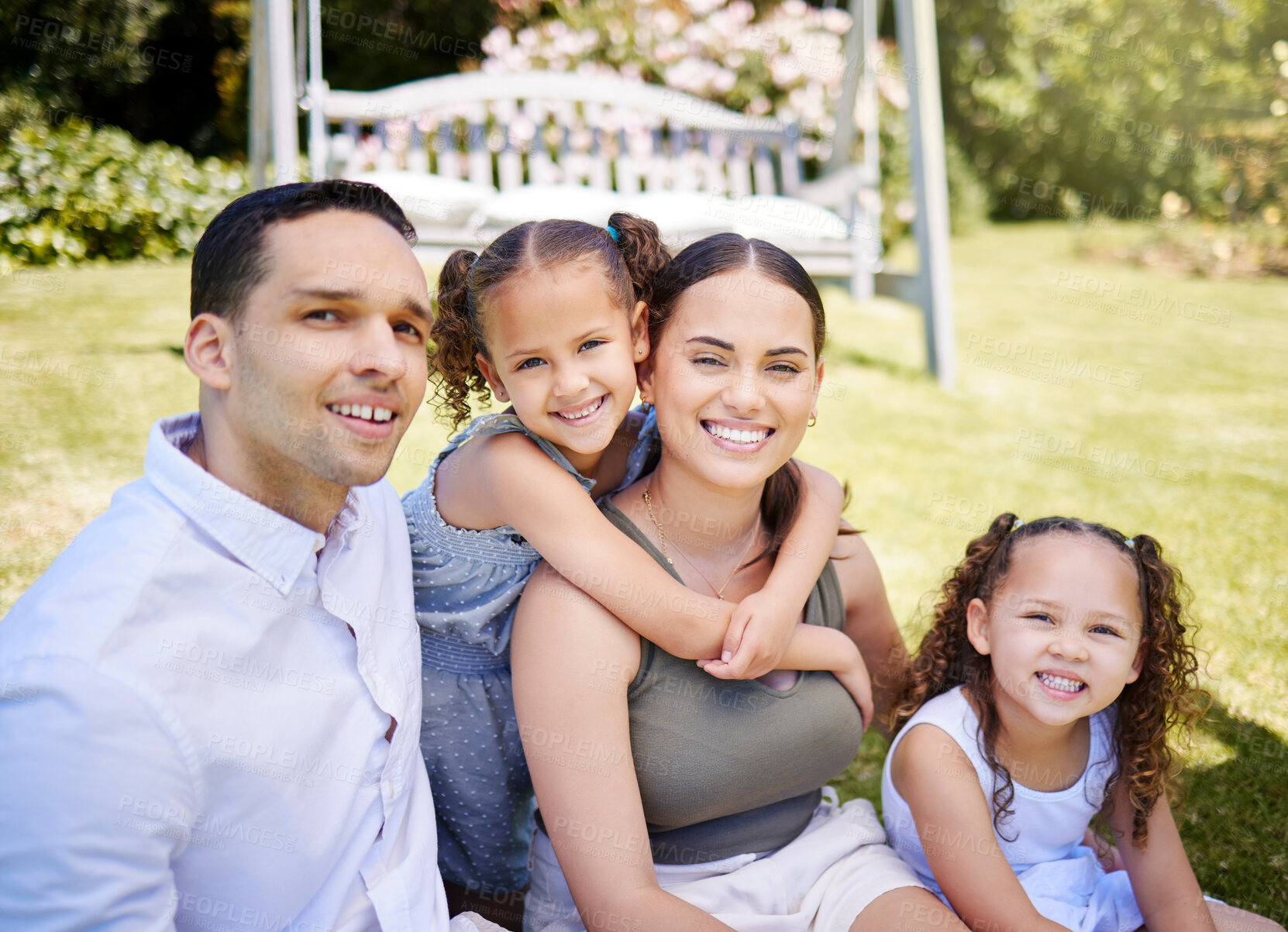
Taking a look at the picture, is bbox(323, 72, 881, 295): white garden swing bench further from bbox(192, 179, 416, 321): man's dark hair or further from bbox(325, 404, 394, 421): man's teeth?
bbox(325, 404, 394, 421): man's teeth


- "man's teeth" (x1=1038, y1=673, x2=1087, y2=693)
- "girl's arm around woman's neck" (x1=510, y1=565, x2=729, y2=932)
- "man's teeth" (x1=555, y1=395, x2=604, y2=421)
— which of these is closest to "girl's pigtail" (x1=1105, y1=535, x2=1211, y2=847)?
"man's teeth" (x1=1038, y1=673, x2=1087, y2=693)

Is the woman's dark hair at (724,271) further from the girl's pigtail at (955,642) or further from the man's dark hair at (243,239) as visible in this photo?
the man's dark hair at (243,239)

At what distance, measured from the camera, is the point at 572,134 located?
25.5ft

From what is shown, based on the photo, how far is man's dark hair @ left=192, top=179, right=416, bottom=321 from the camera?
5.22 ft

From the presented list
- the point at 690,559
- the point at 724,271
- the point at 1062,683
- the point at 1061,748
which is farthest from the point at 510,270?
the point at 1061,748

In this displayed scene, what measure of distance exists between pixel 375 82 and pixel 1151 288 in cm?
1154

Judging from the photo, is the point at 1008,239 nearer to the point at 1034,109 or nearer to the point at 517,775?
the point at 1034,109

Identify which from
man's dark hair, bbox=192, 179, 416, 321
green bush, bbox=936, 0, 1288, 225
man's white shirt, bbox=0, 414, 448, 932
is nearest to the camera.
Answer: man's white shirt, bbox=0, 414, 448, 932

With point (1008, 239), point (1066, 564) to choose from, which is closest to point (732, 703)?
point (1066, 564)

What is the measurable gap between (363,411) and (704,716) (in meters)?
0.95

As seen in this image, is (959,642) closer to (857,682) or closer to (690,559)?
(857,682)

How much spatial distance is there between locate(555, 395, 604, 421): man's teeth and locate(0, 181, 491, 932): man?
1.31 feet

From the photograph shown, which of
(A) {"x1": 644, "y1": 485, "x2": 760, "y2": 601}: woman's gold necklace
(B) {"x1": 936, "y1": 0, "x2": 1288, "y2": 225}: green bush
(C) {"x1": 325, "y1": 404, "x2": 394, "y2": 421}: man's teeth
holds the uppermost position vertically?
(B) {"x1": 936, "y1": 0, "x2": 1288, "y2": 225}: green bush

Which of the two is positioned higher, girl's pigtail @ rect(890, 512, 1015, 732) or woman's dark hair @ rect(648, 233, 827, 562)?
woman's dark hair @ rect(648, 233, 827, 562)
